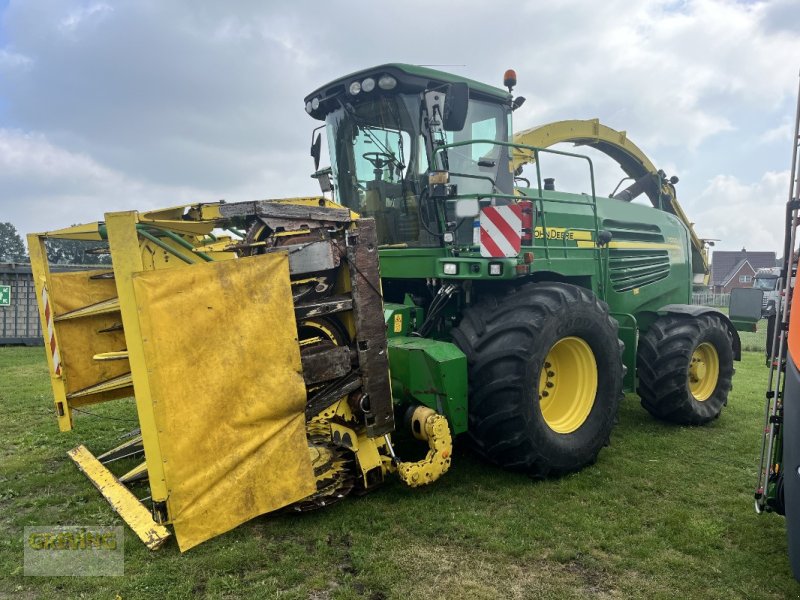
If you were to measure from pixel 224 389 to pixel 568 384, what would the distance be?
2842mm

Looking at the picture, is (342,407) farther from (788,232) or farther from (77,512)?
(788,232)

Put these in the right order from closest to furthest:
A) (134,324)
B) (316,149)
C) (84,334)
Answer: (134,324) < (84,334) < (316,149)

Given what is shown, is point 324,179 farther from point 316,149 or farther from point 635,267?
point 635,267

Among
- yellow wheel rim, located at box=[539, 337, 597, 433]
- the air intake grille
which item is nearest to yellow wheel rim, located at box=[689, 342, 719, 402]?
the air intake grille

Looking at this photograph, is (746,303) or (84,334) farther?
(746,303)

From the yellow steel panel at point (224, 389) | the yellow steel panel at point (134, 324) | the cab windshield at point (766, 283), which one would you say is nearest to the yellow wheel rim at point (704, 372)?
→ the yellow steel panel at point (224, 389)

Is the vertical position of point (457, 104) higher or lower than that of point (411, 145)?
higher

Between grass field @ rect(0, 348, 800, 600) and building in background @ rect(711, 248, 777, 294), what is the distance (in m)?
52.7

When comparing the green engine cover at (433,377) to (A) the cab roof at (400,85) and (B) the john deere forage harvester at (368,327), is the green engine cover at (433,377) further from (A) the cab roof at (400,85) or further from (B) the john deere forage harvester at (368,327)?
(A) the cab roof at (400,85)

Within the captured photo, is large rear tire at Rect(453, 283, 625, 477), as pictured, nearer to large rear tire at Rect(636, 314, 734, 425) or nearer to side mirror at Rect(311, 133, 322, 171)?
large rear tire at Rect(636, 314, 734, 425)

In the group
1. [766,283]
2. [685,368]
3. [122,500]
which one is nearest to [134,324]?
[122,500]

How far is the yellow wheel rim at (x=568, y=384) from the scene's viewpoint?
4332 millimetres

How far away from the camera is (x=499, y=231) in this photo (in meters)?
3.97

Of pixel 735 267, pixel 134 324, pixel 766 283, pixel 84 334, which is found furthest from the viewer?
pixel 735 267
